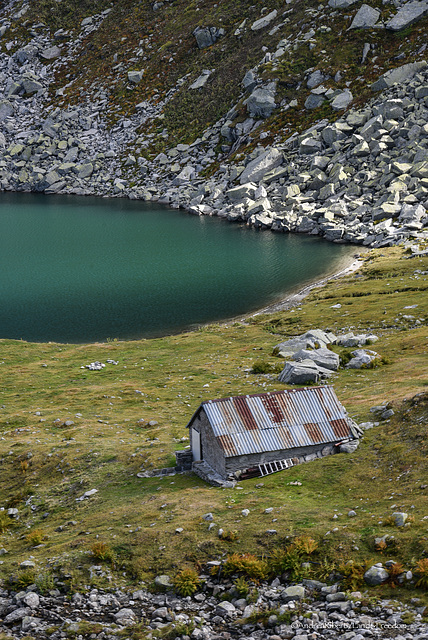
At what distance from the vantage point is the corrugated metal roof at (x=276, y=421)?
30828 millimetres

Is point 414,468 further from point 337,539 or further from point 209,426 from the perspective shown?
point 209,426

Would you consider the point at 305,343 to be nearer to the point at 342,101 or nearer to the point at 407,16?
the point at 342,101

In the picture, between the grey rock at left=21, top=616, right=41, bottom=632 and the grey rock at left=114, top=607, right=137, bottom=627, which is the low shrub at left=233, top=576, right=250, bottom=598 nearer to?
the grey rock at left=114, top=607, right=137, bottom=627

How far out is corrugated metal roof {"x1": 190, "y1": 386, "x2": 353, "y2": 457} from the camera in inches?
1214

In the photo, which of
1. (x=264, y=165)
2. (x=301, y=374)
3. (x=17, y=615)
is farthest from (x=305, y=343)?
(x=264, y=165)

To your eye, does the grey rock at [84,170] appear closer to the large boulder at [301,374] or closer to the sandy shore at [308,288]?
the sandy shore at [308,288]

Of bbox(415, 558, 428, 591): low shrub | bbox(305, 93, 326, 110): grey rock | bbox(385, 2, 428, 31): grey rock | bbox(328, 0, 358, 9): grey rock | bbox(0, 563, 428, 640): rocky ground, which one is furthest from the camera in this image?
bbox(328, 0, 358, 9): grey rock

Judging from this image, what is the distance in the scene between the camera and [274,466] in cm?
3102

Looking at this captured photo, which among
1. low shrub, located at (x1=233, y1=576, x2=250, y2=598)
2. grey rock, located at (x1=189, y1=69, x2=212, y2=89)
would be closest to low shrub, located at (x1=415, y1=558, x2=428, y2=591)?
low shrub, located at (x1=233, y1=576, x2=250, y2=598)

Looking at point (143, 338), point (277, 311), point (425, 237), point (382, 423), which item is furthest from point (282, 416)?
point (425, 237)

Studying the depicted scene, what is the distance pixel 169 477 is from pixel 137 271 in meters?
73.8

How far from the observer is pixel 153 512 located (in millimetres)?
27188

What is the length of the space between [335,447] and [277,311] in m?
51.1

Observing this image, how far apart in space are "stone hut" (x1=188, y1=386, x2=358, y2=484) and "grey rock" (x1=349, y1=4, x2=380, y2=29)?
163455 mm
